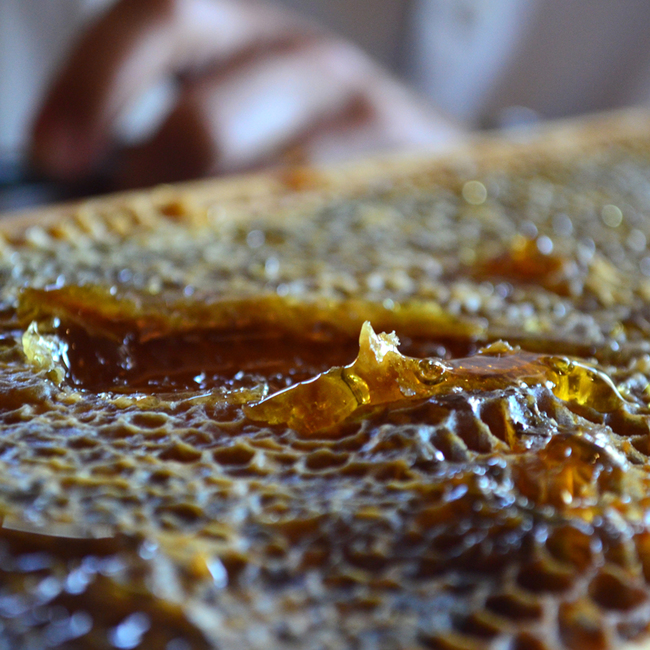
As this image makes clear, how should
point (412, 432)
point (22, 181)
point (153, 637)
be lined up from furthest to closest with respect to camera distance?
point (22, 181), point (412, 432), point (153, 637)

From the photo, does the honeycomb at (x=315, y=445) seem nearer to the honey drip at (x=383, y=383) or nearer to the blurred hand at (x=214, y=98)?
the honey drip at (x=383, y=383)

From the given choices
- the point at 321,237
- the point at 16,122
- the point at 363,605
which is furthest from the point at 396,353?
the point at 16,122

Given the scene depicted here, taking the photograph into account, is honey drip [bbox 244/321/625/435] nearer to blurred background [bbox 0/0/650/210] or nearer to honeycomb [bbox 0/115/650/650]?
honeycomb [bbox 0/115/650/650]

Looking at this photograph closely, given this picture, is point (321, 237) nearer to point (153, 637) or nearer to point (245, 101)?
point (153, 637)

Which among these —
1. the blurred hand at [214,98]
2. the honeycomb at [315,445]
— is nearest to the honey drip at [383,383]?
the honeycomb at [315,445]

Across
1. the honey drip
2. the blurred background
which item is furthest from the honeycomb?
the blurred background

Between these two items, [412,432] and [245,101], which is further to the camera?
[245,101]

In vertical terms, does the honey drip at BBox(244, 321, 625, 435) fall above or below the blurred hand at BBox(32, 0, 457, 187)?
above
